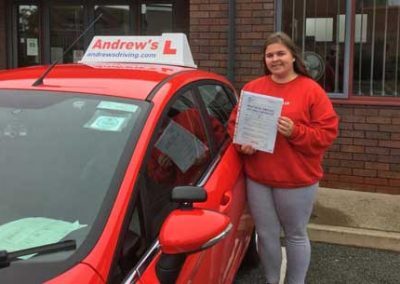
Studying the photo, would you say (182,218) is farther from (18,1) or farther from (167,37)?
(18,1)

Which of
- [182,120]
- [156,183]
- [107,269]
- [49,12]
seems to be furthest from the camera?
[49,12]

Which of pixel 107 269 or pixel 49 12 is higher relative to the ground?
pixel 49 12

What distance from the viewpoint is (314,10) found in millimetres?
6285

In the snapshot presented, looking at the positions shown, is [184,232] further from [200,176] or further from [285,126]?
[285,126]

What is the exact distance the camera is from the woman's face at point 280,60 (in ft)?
11.0

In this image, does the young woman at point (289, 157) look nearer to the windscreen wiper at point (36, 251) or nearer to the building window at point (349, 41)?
the windscreen wiper at point (36, 251)

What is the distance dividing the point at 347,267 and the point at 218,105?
169cm

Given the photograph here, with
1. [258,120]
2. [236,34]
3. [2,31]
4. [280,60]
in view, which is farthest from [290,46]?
[2,31]

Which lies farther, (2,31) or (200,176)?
(2,31)

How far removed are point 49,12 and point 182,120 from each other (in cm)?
626

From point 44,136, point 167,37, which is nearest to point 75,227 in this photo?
point 44,136

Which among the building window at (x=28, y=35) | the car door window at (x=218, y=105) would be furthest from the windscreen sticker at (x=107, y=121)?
the building window at (x=28, y=35)

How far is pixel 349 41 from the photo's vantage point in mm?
→ 6145

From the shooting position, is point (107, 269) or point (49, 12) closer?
point (107, 269)
